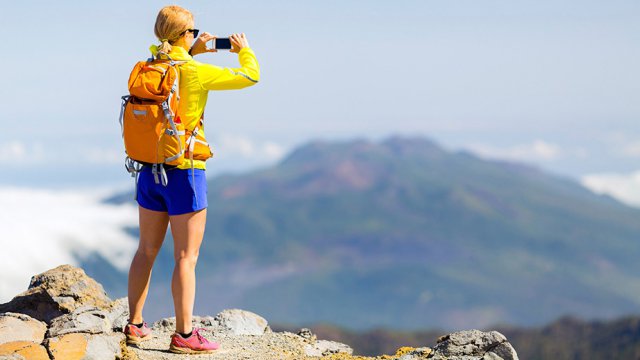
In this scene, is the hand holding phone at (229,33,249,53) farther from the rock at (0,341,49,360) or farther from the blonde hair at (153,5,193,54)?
the rock at (0,341,49,360)

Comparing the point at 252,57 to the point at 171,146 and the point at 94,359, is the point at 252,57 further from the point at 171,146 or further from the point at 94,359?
the point at 94,359

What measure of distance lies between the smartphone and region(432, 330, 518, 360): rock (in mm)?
4487

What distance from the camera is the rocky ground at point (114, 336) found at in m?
10.0

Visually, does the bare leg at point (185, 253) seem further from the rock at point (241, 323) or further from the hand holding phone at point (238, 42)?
the rock at point (241, 323)

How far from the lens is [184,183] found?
9539 mm

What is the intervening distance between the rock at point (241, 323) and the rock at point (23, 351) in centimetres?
399

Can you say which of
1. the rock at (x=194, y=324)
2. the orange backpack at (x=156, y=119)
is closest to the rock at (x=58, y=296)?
the rock at (x=194, y=324)

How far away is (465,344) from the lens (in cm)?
1068

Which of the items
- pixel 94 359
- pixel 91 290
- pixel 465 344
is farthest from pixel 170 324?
pixel 465 344

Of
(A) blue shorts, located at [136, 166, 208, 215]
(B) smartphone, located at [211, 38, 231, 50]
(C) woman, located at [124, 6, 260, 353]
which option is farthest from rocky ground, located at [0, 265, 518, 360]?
(B) smartphone, located at [211, 38, 231, 50]

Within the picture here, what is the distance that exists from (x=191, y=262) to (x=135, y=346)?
5.53 feet

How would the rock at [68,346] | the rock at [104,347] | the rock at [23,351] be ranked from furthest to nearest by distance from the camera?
the rock at [104,347]
the rock at [68,346]
the rock at [23,351]

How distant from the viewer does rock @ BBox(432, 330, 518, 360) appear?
34.2 ft

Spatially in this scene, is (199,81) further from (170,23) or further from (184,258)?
(184,258)
